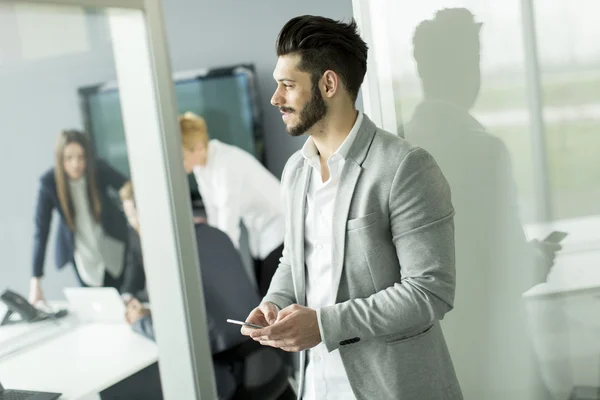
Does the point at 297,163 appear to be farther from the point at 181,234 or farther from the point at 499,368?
the point at 499,368

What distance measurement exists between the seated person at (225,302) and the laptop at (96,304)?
1.14 m

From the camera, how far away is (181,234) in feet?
5.11

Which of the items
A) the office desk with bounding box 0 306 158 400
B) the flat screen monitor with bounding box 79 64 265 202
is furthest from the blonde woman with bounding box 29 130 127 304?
the flat screen monitor with bounding box 79 64 265 202

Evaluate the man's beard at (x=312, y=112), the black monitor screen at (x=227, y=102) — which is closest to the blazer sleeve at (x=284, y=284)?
the man's beard at (x=312, y=112)

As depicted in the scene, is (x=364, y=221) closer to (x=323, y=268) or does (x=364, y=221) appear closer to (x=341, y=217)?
(x=341, y=217)

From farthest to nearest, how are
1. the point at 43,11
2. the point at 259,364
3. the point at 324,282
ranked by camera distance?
the point at 259,364 < the point at 324,282 < the point at 43,11

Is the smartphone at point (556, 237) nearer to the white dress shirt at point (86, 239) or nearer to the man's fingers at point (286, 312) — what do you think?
the man's fingers at point (286, 312)

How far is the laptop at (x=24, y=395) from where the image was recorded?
1.39m

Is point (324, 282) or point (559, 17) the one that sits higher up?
point (559, 17)

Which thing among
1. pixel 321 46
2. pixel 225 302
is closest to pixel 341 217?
pixel 321 46

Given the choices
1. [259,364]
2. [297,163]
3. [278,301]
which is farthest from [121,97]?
[259,364]

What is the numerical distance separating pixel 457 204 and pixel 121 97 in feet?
3.45

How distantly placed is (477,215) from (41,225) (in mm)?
1244

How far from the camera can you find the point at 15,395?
4.64 ft
